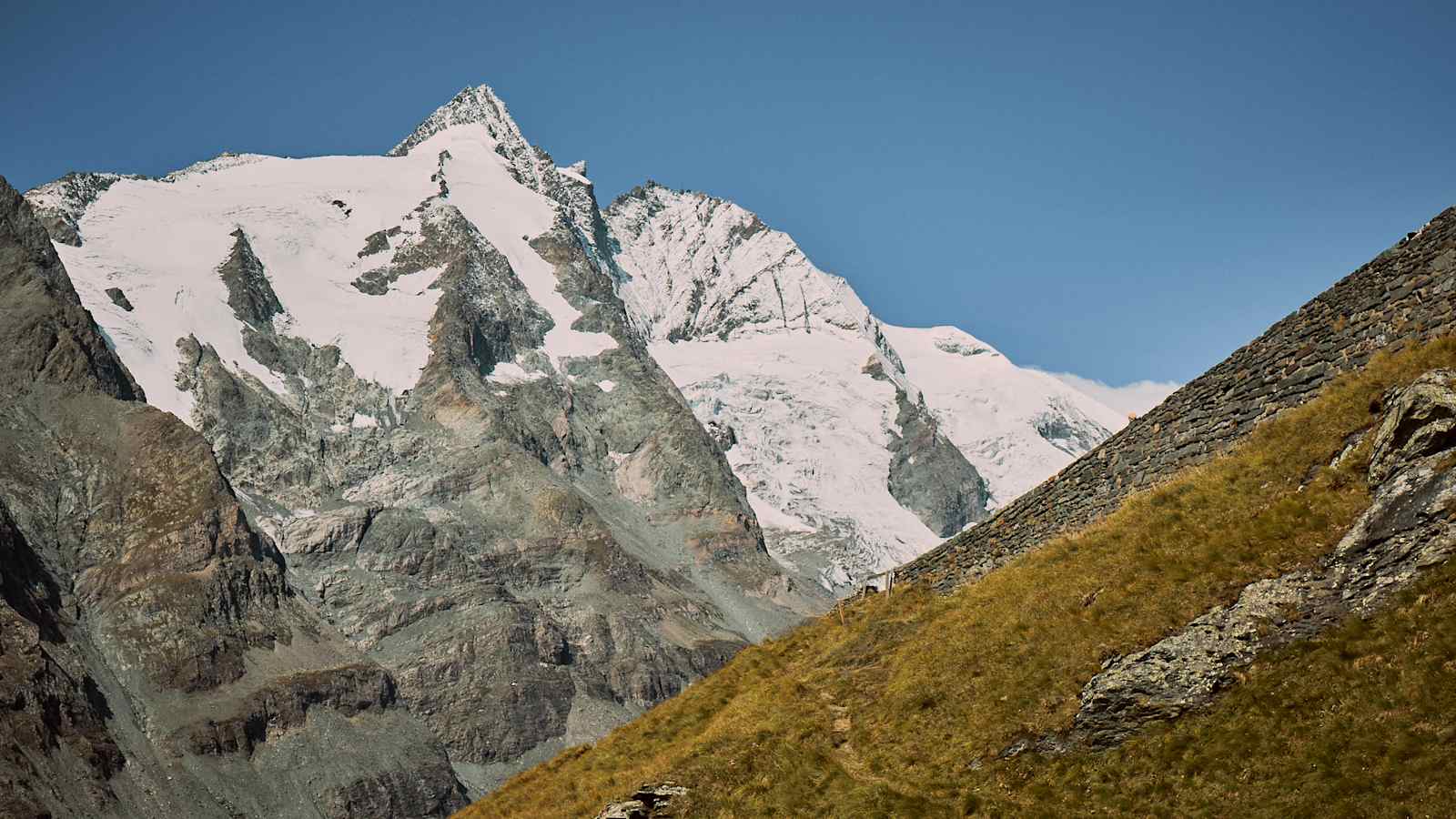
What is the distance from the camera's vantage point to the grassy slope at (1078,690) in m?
18.3

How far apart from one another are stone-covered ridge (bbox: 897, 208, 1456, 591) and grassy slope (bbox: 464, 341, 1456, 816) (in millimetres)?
1560

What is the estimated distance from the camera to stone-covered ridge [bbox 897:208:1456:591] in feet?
86.4

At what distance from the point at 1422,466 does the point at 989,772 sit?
28.7 feet

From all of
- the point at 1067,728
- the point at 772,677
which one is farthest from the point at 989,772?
the point at 772,677

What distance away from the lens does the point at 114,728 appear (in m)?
173

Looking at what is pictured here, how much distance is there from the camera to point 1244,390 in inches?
1161

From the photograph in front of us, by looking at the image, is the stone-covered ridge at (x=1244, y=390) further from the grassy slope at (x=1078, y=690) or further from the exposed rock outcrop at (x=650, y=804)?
the exposed rock outcrop at (x=650, y=804)

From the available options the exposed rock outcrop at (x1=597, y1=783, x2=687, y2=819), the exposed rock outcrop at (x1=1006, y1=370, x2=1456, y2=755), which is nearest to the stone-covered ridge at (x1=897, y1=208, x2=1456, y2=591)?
the exposed rock outcrop at (x1=1006, y1=370, x2=1456, y2=755)

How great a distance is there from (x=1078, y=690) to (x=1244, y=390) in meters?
11.3

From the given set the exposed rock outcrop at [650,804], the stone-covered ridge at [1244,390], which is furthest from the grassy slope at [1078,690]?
the stone-covered ridge at [1244,390]

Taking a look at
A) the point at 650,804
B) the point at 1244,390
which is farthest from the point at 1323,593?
the point at 650,804

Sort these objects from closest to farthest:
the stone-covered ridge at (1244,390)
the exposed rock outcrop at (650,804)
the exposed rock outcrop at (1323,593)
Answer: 1. the exposed rock outcrop at (1323,593)
2. the exposed rock outcrop at (650,804)
3. the stone-covered ridge at (1244,390)

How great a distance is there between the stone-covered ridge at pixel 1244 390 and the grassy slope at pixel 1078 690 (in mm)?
1560

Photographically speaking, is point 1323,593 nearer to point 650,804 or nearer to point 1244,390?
point 1244,390
